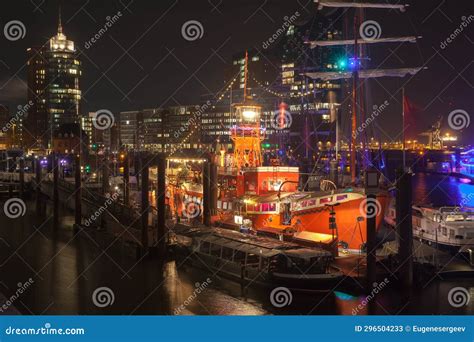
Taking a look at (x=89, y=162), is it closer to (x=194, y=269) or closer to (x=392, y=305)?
(x=194, y=269)

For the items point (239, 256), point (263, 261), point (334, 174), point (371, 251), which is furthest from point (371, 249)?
point (334, 174)

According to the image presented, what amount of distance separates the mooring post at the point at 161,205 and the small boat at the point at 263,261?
94cm

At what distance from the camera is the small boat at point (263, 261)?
11734mm

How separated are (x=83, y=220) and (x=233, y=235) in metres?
10.5

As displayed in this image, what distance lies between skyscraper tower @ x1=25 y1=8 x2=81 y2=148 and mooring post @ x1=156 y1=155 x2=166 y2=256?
237ft

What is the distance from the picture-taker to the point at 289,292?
11578mm

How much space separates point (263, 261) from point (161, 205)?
359 centimetres

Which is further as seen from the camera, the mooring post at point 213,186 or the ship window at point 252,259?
the mooring post at point 213,186

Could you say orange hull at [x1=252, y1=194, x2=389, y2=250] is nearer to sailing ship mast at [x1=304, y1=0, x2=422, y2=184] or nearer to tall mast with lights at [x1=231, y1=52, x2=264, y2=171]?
sailing ship mast at [x1=304, y1=0, x2=422, y2=184]

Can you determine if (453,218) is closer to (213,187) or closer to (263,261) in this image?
(263,261)

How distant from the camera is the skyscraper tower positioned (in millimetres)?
82375

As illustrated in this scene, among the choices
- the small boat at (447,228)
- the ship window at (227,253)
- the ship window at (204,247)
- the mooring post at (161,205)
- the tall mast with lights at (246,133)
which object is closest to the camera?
the ship window at (227,253)

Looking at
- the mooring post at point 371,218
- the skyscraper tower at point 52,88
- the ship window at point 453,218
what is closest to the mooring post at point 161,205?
the mooring post at point 371,218

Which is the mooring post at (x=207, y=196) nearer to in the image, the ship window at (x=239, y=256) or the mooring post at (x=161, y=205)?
the mooring post at (x=161, y=205)
